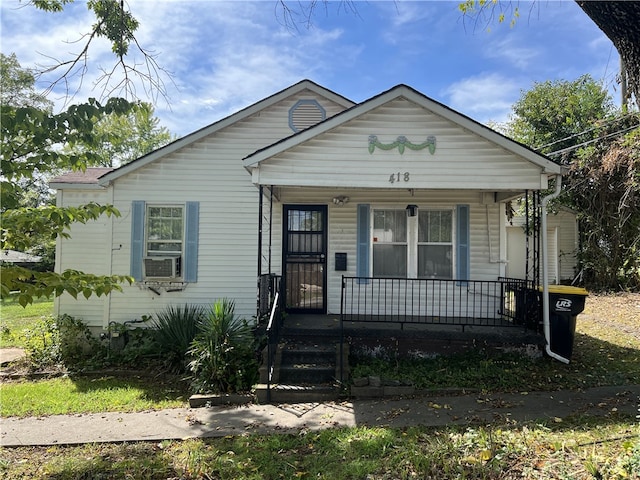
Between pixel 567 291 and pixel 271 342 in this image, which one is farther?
pixel 567 291

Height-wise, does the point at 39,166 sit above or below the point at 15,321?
above

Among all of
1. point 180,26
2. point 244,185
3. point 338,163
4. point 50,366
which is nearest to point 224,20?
point 180,26

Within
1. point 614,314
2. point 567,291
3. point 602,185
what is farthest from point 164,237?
→ point 602,185

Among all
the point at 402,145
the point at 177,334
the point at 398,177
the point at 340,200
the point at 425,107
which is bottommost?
the point at 177,334

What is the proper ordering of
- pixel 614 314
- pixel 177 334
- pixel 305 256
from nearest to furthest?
pixel 177 334
pixel 305 256
pixel 614 314

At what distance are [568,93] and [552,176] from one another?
13.9 metres

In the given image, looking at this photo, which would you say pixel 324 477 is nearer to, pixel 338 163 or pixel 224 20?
pixel 338 163

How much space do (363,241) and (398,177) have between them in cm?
204

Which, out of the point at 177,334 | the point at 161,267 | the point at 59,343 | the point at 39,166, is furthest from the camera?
the point at 161,267

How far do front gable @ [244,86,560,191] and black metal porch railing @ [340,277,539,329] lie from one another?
2.10m

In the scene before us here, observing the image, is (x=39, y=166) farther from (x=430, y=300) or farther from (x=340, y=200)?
(x=430, y=300)

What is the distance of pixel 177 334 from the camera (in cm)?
742

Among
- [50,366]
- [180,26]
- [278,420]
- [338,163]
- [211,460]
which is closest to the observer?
[211,460]

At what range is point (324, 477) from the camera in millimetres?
3529
